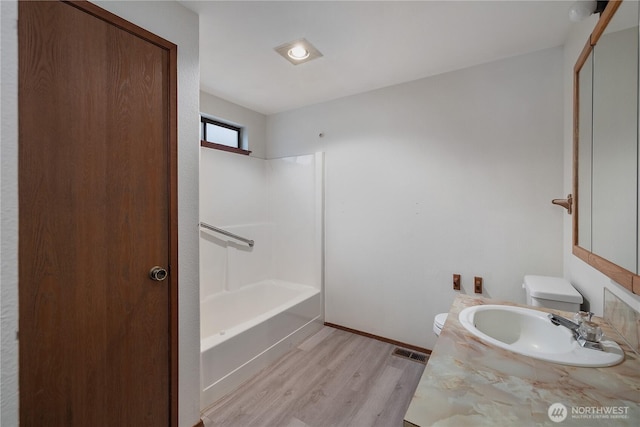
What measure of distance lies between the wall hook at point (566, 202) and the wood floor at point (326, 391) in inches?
60.1

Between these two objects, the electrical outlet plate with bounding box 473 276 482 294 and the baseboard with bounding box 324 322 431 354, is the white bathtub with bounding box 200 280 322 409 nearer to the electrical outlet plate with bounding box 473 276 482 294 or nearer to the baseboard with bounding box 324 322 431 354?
the baseboard with bounding box 324 322 431 354

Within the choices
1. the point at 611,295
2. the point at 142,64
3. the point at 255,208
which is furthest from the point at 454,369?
the point at 255,208

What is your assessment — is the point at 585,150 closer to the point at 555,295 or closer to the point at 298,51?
the point at 555,295

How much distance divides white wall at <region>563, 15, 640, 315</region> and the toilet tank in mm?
52

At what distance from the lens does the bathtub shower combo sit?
2322 millimetres

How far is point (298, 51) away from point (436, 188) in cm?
151

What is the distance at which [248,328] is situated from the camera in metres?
2.00

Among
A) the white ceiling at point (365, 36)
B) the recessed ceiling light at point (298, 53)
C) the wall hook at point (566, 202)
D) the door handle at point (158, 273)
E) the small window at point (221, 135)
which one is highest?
the white ceiling at point (365, 36)

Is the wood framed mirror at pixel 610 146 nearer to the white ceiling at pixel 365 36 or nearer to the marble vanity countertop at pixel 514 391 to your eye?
the marble vanity countertop at pixel 514 391

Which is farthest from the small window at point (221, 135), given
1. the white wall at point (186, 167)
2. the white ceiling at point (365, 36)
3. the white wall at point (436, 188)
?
the white wall at point (186, 167)

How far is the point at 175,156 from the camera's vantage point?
4.73 feet

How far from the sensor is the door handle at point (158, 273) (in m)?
1.37

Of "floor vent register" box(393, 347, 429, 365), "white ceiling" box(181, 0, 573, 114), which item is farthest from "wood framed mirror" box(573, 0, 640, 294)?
"floor vent register" box(393, 347, 429, 365)

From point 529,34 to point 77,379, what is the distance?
3.06 meters
